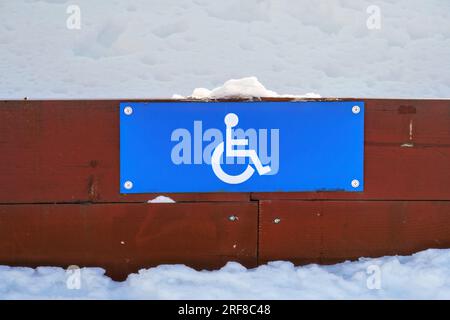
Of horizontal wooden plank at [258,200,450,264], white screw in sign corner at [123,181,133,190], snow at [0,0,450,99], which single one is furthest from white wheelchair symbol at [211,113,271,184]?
snow at [0,0,450,99]

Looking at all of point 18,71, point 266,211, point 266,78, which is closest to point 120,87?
point 18,71

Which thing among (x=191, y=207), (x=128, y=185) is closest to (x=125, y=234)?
(x=128, y=185)

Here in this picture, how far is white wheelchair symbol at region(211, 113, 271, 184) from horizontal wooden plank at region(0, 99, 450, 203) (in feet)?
0.39

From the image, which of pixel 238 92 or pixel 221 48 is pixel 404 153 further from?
pixel 221 48

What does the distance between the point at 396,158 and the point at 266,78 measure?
2021 mm


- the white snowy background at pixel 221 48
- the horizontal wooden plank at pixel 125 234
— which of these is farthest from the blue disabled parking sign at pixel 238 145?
the white snowy background at pixel 221 48

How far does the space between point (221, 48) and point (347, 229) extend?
277 cm

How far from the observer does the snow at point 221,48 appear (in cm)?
498

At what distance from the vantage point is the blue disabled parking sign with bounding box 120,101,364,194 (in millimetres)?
3379

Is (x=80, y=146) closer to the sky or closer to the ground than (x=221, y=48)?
closer to the ground

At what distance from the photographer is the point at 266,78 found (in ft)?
17.0

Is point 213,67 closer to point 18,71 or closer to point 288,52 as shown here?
point 288,52

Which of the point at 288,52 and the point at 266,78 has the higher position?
the point at 288,52

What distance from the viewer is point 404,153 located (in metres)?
3.49
